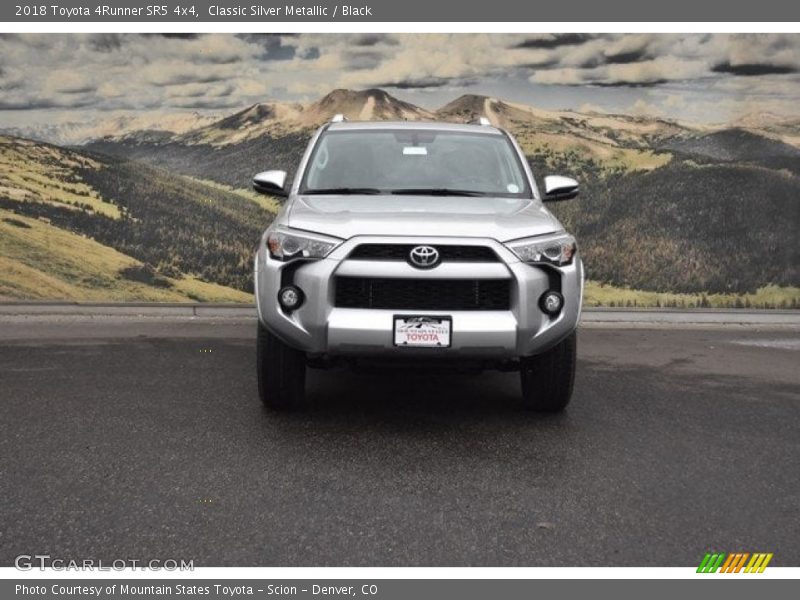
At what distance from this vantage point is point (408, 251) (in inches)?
186

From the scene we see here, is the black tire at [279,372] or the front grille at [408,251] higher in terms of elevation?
the front grille at [408,251]

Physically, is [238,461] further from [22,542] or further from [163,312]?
[163,312]

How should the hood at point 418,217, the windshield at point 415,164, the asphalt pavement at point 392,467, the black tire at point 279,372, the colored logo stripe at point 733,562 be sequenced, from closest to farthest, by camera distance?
the colored logo stripe at point 733,562
the asphalt pavement at point 392,467
the hood at point 418,217
the black tire at point 279,372
the windshield at point 415,164

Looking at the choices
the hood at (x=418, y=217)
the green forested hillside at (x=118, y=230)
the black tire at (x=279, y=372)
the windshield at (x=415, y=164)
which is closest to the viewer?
the hood at (x=418, y=217)

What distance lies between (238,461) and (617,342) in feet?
17.4

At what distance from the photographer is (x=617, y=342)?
8688 millimetres

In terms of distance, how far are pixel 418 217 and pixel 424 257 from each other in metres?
0.34

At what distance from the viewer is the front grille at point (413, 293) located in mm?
4703

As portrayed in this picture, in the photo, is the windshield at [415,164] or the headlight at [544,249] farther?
the windshield at [415,164]

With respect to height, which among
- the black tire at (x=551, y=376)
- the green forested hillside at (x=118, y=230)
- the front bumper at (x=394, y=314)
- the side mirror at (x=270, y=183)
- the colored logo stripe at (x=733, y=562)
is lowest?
the green forested hillside at (x=118, y=230)

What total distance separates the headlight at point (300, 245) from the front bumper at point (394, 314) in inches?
1.8

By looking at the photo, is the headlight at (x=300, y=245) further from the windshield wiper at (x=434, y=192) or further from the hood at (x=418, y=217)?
the windshield wiper at (x=434, y=192)

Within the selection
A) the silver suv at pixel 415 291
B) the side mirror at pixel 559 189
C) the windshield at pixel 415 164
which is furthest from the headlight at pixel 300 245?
the side mirror at pixel 559 189

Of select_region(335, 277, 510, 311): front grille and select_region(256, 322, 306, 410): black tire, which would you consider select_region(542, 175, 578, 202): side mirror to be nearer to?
select_region(335, 277, 510, 311): front grille
